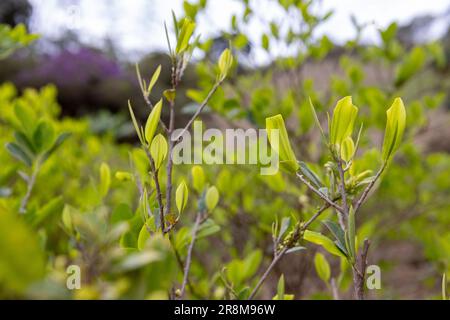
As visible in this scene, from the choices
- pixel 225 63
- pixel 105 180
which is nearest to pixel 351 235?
pixel 225 63

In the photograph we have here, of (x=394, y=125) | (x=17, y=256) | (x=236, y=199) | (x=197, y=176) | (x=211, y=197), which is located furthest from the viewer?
(x=236, y=199)

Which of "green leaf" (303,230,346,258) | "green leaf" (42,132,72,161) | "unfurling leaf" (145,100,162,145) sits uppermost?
"green leaf" (42,132,72,161)

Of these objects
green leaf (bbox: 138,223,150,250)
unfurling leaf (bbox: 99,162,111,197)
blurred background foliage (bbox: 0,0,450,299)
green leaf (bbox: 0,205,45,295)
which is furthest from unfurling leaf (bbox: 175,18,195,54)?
green leaf (bbox: 0,205,45,295)

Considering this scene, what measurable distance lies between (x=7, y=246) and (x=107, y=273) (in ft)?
0.30

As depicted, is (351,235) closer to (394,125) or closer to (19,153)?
(394,125)

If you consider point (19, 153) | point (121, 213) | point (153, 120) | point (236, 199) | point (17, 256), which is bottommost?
point (17, 256)

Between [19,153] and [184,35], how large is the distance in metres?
0.59

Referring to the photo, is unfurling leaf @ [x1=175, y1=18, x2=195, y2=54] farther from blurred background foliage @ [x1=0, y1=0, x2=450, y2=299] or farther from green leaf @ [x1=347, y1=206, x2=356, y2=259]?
green leaf @ [x1=347, y1=206, x2=356, y2=259]

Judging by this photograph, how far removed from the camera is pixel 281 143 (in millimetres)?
728

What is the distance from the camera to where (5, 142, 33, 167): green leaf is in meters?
1.15

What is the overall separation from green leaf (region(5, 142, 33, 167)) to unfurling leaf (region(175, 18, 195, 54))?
56 cm

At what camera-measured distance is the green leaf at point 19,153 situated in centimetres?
115

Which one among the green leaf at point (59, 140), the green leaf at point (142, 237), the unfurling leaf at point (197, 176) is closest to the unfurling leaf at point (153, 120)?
the green leaf at point (142, 237)

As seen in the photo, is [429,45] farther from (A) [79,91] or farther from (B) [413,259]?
(A) [79,91]
